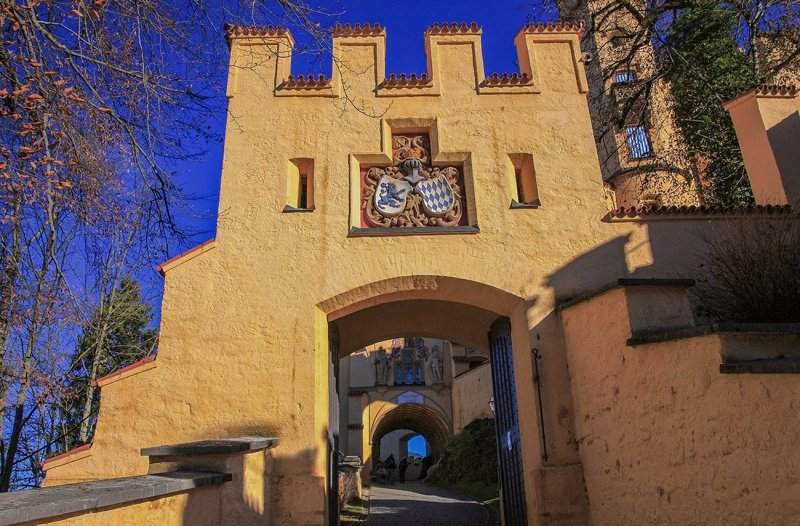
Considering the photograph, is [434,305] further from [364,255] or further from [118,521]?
[118,521]

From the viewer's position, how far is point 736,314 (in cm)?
648

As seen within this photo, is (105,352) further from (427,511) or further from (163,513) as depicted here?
(163,513)

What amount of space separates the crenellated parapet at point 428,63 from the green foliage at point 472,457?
12684mm

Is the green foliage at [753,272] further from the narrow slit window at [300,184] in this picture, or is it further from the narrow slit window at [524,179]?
the narrow slit window at [300,184]

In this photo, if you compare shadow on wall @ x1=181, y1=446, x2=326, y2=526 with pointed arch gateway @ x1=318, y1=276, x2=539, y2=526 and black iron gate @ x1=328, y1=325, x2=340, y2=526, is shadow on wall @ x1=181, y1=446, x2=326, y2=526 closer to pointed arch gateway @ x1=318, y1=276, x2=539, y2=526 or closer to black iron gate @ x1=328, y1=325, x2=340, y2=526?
black iron gate @ x1=328, y1=325, x2=340, y2=526

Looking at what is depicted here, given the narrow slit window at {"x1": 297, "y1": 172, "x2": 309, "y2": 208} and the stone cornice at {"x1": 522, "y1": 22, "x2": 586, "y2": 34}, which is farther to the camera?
the stone cornice at {"x1": 522, "y1": 22, "x2": 586, "y2": 34}

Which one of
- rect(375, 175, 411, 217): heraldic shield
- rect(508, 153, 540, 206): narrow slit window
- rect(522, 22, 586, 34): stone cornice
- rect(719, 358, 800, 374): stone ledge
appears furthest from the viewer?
rect(522, 22, 586, 34): stone cornice

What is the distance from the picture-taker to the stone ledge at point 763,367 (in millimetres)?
4113

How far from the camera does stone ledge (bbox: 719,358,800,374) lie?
13.5 feet

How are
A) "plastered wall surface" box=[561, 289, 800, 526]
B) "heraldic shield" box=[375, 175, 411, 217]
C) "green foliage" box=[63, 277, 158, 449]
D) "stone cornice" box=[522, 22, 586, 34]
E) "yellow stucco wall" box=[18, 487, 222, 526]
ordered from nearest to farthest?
"yellow stucco wall" box=[18, 487, 222, 526] → "plastered wall surface" box=[561, 289, 800, 526] → "heraldic shield" box=[375, 175, 411, 217] → "stone cornice" box=[522, 22, 586, 34] → "green foliage" box=[63, 277, 158, 449]

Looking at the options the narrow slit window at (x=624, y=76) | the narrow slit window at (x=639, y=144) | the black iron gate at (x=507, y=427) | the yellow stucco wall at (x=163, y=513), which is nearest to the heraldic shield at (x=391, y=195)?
the black iron gate at (x=507, y=427)

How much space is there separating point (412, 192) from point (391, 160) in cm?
58

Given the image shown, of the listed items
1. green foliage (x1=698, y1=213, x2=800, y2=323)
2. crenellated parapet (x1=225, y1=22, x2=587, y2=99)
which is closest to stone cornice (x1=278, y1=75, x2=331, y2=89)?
crenellated parapet (x1=225, y1=22, x2=587, y2=99)

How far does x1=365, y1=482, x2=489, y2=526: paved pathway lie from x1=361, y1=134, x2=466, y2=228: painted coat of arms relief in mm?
6011
